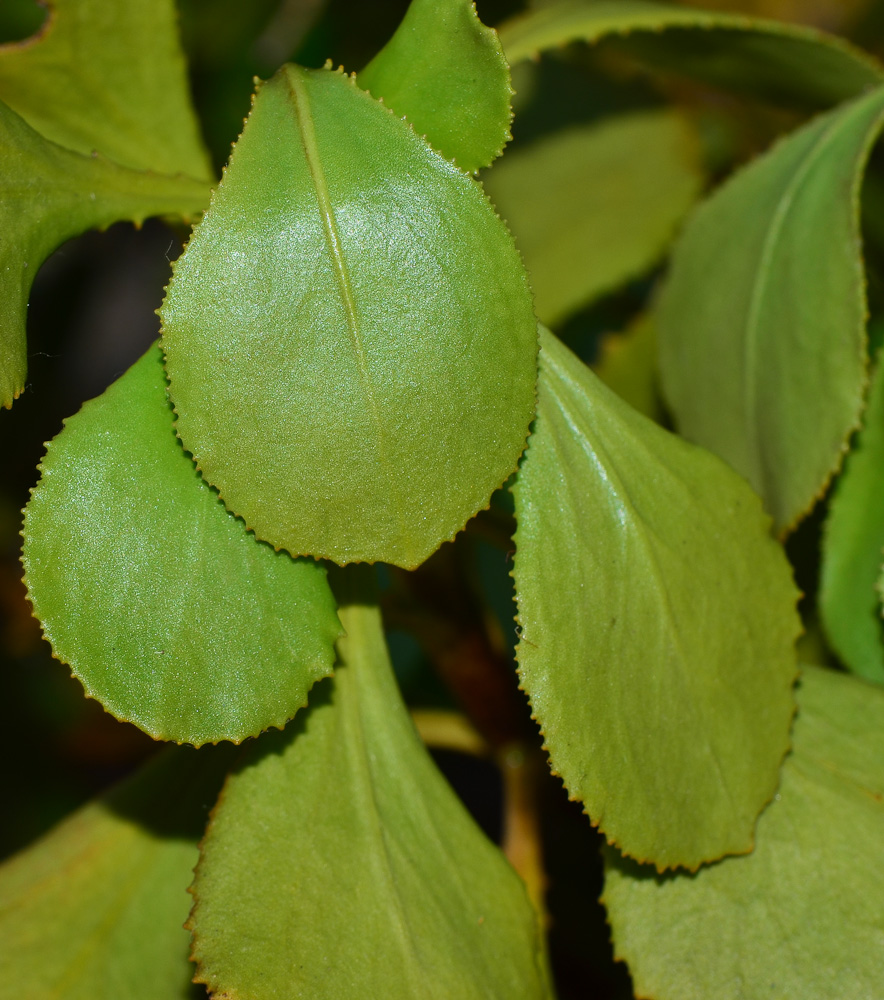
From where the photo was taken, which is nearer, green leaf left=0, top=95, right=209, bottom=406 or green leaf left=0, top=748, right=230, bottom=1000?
green leaf left=0, top=95, right=209, bottom=406

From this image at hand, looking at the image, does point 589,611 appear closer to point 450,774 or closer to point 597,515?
point 597,515

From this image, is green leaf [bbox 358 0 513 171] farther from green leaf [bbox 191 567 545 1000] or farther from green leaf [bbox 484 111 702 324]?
green leaf [bbox 484 111 702 324]

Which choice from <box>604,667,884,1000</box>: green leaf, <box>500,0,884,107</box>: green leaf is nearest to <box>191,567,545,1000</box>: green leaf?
<box>604,667,884,1000</box>: green leaf

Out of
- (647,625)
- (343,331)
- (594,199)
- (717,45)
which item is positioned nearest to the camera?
(343,331)

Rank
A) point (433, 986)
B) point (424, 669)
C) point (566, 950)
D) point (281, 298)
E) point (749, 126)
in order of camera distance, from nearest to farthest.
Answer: point (281, 298), point (433, 986), point (566, 950), point (749, 126), point (424, 669)

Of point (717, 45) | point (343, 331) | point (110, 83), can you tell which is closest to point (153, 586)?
point (343, 331)

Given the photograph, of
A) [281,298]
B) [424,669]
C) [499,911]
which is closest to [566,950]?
[499,911]

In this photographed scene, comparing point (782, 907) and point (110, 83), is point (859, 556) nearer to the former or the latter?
point (782, 907)
